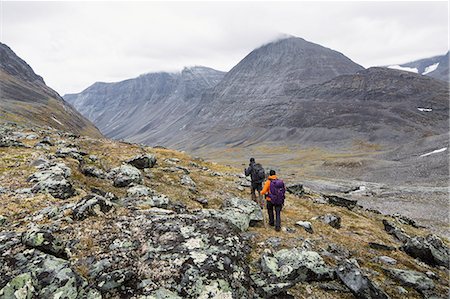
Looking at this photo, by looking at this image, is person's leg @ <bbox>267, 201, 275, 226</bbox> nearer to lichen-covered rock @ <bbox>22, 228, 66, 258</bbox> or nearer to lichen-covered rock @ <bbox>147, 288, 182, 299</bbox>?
lichen-covered rock @ <bbox>147, 288, 182, 299</bbox>

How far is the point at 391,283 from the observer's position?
1328 cm

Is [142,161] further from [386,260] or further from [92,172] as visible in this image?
[386,260]

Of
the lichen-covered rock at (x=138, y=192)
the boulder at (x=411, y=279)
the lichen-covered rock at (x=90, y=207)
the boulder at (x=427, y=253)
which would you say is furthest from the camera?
the boulder at (x=427, y=253)

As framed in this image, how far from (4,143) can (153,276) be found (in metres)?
20.5

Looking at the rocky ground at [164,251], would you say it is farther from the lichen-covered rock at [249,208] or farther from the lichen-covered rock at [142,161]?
the lichen-covered rock at [142,161]

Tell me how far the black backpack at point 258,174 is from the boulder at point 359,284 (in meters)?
8.53

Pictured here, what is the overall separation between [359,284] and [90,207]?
10640mm

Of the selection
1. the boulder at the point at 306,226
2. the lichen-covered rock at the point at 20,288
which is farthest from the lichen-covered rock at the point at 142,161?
the lichen-covered rock at the point at 20,288

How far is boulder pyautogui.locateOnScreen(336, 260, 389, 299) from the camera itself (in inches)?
442

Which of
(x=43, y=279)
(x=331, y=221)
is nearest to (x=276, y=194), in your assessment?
(x=331, y=221)

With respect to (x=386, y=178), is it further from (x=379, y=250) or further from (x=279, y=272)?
Result: (x=279, y=272)

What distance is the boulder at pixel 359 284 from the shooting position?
1123 centimetres

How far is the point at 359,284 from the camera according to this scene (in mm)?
11453

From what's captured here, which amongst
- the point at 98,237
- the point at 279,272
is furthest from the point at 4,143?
the point at 279,272
